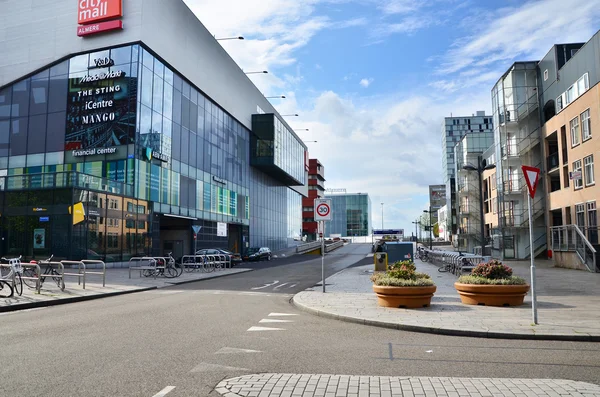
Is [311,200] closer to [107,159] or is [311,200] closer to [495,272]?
[107,159]

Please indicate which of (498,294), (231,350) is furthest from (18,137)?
(498,294)

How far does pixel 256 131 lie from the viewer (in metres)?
62.6

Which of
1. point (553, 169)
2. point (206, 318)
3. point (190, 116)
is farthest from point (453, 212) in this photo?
point (206, 318)

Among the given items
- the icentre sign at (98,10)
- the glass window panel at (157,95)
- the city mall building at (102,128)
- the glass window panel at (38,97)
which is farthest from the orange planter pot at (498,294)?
the glass window panel at (38,97)

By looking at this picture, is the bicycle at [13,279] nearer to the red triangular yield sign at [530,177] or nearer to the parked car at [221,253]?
the red triangular yield sign at [530,177]

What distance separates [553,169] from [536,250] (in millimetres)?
6934

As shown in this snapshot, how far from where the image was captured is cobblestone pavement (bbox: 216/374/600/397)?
5.31m

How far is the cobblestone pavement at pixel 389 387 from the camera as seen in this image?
17.4ft

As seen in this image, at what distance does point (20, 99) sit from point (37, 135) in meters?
3.92

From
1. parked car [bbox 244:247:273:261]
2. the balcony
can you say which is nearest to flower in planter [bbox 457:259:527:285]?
the balcony

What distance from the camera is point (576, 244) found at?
28.6 metres

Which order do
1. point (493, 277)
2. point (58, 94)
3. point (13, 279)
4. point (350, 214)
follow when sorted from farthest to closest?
point (350, 214), point (58, 94), point (13, 279), point (493, 277)

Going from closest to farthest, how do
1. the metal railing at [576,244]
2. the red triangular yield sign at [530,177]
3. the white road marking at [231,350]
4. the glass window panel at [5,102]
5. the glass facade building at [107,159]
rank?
the white road marking at [231,350]
the red triangular yield sign at [530,177]
the metal railing at [576,244]
the glass facade building at [107,159]
the glass window panel at [5,102]

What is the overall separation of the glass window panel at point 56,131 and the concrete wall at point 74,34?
469 cm
